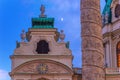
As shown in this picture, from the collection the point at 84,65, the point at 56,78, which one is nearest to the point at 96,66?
the point at 84,65

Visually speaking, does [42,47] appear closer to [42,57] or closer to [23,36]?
[42,57]

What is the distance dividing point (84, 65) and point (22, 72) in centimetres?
1688

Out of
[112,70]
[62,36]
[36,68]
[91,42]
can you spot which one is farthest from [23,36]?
[91,42]

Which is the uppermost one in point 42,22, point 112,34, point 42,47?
point 112,34

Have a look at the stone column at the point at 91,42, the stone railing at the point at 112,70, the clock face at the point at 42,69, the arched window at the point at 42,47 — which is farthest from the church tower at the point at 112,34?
the stone column at the point at 91,42

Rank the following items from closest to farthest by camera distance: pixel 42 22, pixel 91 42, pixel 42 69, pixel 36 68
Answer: pixel 91 42
pixel 42 69
pixel 36 68
pixel 42 22

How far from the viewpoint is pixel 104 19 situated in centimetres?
4347

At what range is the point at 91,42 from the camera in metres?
17.3

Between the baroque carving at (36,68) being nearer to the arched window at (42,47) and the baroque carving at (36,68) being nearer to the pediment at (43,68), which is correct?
the pediment at (43,68)

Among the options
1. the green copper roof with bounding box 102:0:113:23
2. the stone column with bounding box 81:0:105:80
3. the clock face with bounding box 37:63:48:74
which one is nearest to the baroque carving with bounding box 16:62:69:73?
the clock face with bounding box 37:63:48:74

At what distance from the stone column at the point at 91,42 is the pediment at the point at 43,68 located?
15847 millimetres

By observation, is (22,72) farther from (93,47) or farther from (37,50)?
(93,47)

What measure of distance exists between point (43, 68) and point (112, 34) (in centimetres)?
1059

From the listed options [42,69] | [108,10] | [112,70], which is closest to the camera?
[42,69]
